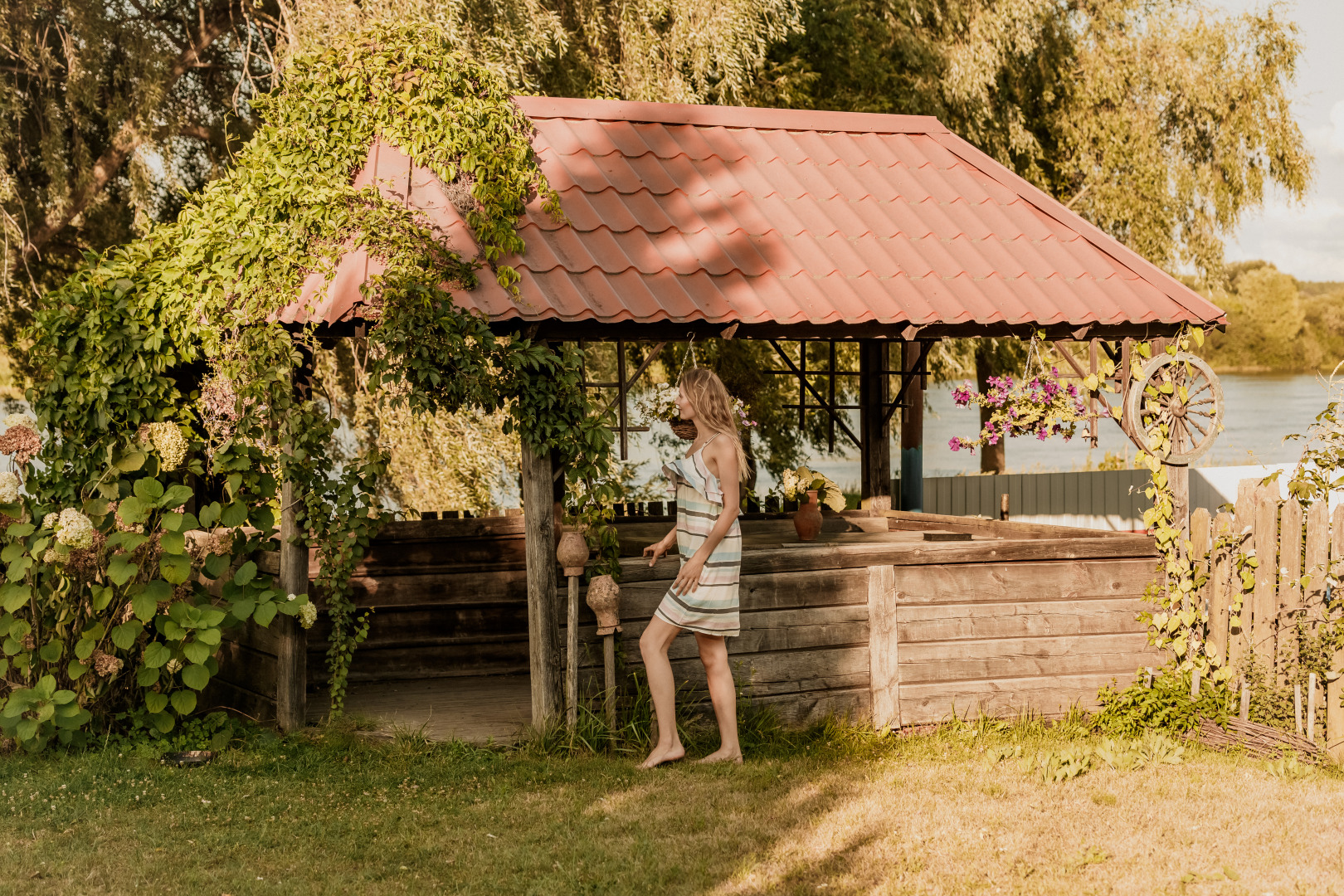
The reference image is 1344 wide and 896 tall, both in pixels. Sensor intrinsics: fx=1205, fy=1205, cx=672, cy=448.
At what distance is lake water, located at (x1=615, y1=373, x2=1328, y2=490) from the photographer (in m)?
29.4

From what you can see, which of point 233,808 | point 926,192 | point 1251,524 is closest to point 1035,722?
point 1251,524

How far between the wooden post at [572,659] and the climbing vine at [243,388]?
61cm

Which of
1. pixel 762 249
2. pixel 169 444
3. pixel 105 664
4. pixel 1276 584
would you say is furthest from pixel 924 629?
pixel 105 664

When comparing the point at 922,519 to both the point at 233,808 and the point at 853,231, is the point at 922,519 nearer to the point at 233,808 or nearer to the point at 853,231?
the point at 853,231

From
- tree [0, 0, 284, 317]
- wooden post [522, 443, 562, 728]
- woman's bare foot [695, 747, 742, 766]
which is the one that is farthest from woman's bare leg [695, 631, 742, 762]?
tree [0, 0, 284, 317]

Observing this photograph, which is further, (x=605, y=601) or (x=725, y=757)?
(x=605, y=601)

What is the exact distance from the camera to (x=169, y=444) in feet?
20.3

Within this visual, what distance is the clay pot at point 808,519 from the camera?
8.36 meters

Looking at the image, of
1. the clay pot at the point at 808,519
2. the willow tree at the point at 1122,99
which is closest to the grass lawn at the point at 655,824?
the clay pot at the point at 808,519

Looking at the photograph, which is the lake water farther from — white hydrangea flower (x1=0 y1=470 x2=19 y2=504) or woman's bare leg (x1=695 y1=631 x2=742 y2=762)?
white hydrangea flower (x1=0 y1=470 x2=19 y2=504)

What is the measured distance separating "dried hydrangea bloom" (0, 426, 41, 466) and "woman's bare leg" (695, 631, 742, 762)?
139 inches

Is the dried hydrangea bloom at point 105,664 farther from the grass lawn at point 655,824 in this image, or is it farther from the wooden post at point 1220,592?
the wooden post at point 1220,592

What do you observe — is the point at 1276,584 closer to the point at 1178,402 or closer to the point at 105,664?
the point at 1178,402

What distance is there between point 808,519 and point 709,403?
9.38 ft
